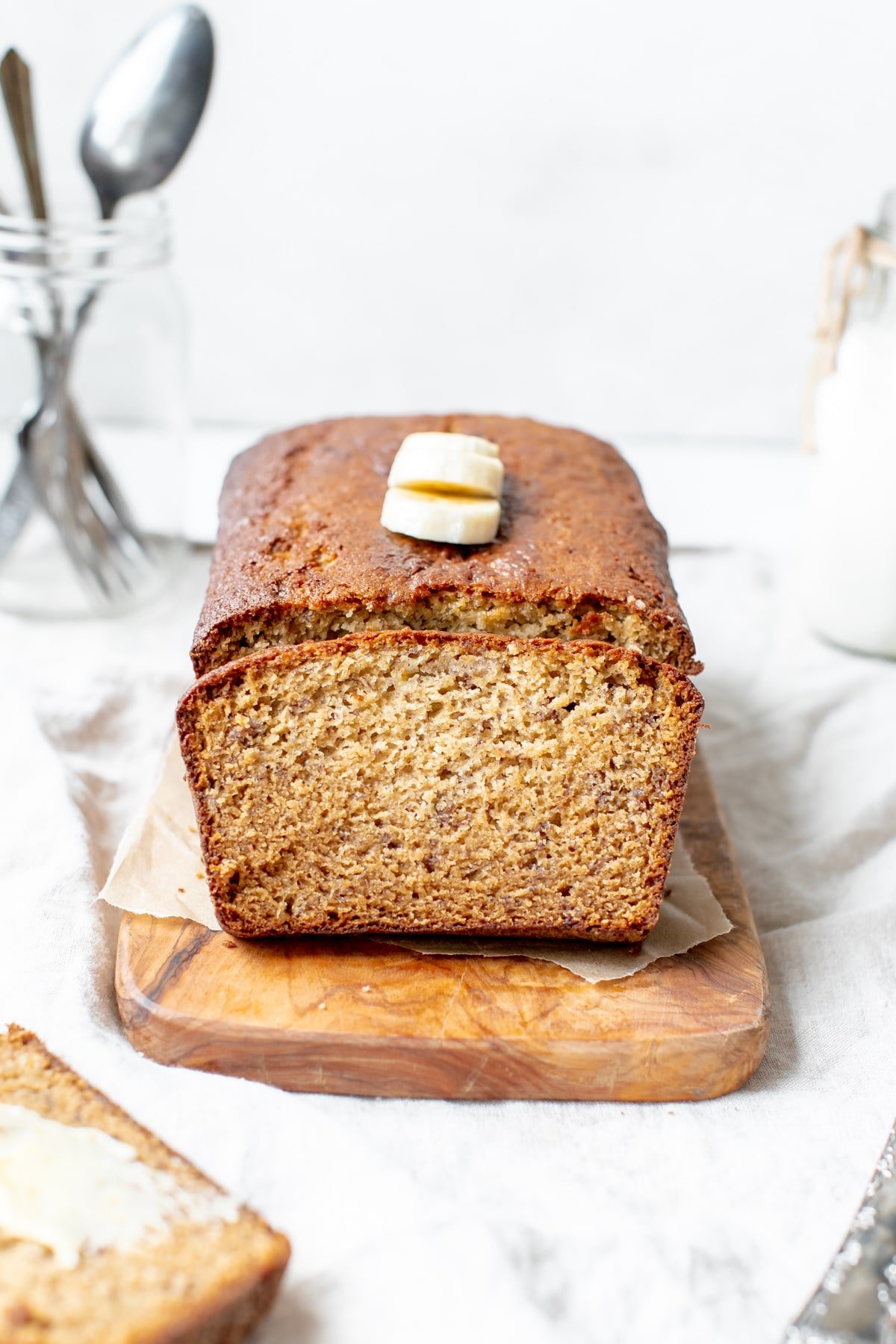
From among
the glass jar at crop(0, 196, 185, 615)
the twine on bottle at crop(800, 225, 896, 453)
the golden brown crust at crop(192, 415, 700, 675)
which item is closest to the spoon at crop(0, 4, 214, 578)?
the glass jar at crop(0, 196, 185, 615)

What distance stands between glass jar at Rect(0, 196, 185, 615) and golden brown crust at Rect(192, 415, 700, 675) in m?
0.89

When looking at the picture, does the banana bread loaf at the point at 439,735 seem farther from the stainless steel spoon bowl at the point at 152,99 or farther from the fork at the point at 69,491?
the stainless steel spoon bowl at the point at 152,99

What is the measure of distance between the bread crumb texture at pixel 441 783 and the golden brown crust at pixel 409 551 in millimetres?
89

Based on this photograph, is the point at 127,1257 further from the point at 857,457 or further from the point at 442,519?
the point at 857,457

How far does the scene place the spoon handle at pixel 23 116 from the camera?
9.98 feet

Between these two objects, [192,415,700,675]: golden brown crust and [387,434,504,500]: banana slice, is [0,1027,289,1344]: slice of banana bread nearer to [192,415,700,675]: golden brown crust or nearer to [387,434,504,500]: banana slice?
[192,415,700,675]: golden brown crust

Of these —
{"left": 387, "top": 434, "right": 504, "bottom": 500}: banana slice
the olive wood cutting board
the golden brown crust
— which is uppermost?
{"left": 387, "top": 434, "right": 504, "bottom": 500}: banana slice

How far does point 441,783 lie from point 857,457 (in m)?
1.67

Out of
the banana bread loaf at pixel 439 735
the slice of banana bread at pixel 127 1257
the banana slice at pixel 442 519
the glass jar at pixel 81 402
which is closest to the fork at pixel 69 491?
the glass jar at pixel 81 402

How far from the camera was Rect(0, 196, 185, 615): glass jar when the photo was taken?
3352mm

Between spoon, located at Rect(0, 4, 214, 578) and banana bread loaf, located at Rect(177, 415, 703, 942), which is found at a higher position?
spoon, located at Rect(0, 4, 214, 578)

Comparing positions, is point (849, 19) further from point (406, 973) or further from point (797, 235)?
point (406, 973)

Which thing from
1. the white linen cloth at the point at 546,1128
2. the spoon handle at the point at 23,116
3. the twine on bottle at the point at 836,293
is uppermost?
the spoon handle at the point at 23,116

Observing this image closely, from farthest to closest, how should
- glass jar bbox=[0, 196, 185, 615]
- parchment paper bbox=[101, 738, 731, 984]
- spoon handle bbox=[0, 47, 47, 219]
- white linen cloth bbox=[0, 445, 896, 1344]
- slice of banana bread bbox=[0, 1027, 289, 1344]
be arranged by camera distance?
glass jar bbox=[0, 196, 185, 615] < spoon handle bbox=[0, 47, 47, 219] < parchment paper bbox=[101, 738, 731, 984] < white linen cloth bbox=[0, 445, 896, 1344] < slice of banana bread bbox=[0, 1027, 289, 1344]
